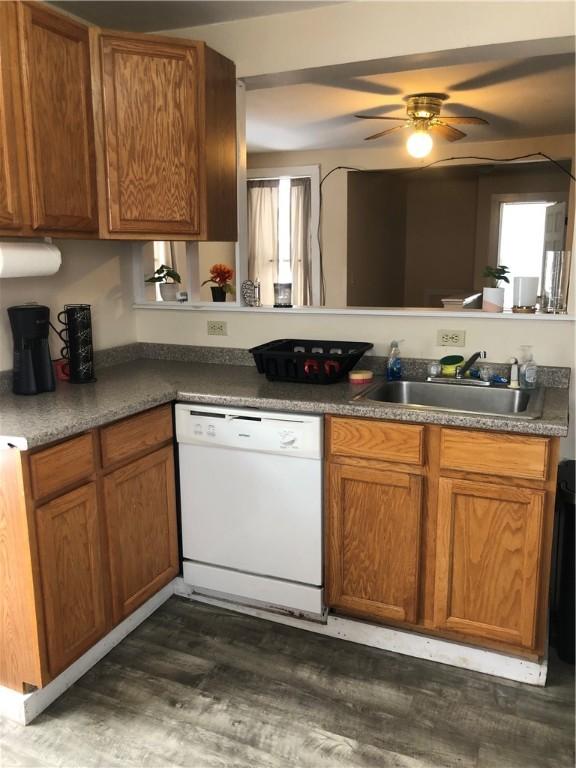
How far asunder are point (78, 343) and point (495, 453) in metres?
1.66

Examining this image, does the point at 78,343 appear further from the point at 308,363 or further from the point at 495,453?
the point at 495,453

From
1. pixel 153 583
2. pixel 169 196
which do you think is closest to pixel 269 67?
pixel 169 196

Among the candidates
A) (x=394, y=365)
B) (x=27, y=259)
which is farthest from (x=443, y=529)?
(x=27, y=259)

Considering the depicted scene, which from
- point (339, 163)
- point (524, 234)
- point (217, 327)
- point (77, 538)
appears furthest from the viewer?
point (524, 234)

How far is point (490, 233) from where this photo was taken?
21.9ft

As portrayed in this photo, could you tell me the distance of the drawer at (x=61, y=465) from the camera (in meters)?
1.87

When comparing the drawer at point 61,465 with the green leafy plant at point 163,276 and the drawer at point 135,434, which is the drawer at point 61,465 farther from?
the green leafy plant at point 163,276

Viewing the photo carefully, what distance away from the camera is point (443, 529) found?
216 cm

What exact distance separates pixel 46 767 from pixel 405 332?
79.3 inches

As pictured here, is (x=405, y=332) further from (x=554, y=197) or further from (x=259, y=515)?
(x=554, y=197)

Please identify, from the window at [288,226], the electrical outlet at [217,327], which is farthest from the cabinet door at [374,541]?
the window at [288,226]

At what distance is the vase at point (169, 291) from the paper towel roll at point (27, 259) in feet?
2.75

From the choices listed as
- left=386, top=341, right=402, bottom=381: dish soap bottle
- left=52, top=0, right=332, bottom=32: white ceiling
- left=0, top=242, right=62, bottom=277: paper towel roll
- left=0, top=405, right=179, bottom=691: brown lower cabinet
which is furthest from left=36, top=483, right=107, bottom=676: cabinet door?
left=52, top=0, right=332, bottom=32: white ceiling

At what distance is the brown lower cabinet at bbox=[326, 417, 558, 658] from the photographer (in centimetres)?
203
